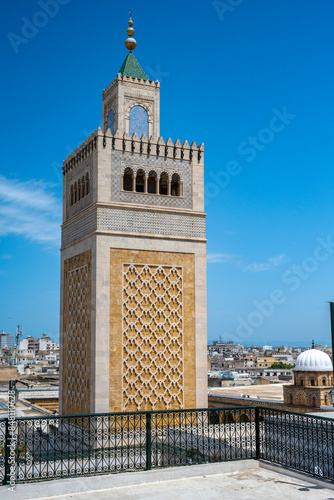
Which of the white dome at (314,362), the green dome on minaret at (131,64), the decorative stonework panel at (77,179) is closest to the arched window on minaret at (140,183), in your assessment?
the decorative stonework panel at (77,179)

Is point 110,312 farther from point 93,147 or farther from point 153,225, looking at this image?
point 93,147

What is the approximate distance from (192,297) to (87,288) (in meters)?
2.05

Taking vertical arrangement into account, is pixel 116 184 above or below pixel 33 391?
above

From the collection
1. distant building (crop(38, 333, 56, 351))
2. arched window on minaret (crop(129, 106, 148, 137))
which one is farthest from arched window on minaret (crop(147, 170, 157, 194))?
distant building (crop(38, 333, 56, 351))

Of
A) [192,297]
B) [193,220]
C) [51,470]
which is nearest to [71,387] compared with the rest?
[192,297]

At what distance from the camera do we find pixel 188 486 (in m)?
5.99

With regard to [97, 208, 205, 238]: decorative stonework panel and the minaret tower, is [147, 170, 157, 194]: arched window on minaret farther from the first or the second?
[97, 208, 205, 238]: decorative stonework panel

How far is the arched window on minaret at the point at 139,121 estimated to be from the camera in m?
11.5

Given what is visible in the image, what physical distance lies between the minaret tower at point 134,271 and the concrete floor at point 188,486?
3745 mm

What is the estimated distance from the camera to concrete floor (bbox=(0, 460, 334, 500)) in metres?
5.58

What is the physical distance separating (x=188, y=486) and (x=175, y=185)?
21.9 ft

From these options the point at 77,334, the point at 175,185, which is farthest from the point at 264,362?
the point at 77,334

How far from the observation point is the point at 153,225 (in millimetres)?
10766

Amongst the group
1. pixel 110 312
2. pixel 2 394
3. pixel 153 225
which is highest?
pixel 153 225
